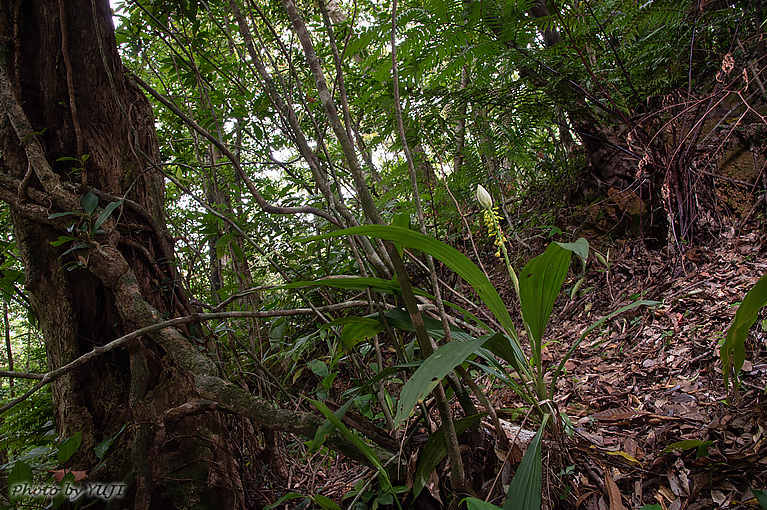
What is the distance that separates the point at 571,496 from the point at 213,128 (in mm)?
2189

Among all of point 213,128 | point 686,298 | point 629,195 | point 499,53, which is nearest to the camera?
point 686,298

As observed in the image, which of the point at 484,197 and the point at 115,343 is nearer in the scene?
the point at 115,343

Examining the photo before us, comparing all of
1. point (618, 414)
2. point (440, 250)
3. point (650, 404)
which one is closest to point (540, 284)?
point (440, 250)

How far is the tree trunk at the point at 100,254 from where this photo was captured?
125cm

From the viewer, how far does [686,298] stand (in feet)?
6.57

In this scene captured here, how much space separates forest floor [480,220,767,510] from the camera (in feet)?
3.40

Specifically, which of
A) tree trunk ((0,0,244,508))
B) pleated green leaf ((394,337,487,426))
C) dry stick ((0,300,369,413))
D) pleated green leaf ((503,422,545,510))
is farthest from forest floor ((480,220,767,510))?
tree trunk ((0,0,244,508))

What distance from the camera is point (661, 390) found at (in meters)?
1.53

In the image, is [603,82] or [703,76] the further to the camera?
[703,76]

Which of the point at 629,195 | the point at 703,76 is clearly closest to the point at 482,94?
the point at 629,195

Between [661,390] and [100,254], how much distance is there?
6.79 ft

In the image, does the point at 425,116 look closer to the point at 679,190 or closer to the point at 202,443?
the point at 679,190

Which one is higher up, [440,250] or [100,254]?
[100,254]

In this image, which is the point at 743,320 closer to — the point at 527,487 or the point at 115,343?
the point at 527,487
